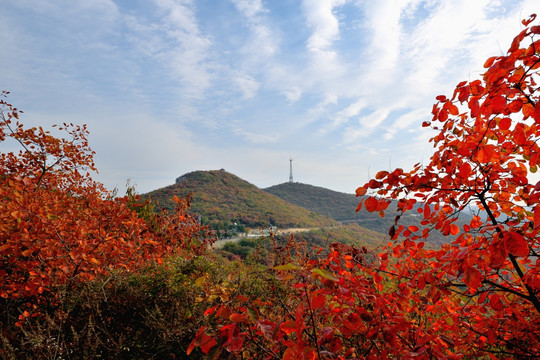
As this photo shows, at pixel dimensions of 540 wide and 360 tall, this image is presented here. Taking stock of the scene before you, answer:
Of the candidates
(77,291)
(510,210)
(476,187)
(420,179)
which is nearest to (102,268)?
(77,291)

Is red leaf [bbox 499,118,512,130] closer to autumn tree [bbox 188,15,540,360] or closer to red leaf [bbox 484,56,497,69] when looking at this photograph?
autumn tree [bbox 188,15,540,360]

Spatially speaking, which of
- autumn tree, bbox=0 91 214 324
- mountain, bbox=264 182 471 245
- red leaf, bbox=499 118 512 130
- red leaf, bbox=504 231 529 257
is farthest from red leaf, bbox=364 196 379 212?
mountain, bbox=264 182 471 245

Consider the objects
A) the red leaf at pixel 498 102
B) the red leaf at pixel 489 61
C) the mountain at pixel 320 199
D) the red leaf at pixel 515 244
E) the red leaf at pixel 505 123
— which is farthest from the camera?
the mountain at pixel 320 199

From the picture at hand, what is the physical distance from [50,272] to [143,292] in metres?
1.21

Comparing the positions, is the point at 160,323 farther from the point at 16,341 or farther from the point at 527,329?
the point at 527,329

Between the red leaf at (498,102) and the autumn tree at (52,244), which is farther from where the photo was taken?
the autumn tree at (52,244)

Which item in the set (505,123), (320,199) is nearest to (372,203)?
(505,123)

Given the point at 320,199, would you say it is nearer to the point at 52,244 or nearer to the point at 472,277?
the point at 52,244

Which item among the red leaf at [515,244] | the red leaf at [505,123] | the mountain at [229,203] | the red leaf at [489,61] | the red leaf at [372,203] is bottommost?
the red leaf at [515,244]

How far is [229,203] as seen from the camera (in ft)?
112

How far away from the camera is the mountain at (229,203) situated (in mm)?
27630

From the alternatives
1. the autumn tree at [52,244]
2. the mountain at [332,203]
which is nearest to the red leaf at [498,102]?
the autumn tree at [52,244]

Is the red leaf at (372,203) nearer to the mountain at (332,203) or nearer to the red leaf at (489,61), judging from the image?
the red leaf at (489,61)

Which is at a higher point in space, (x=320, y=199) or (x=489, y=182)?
(x=320, y=199)
